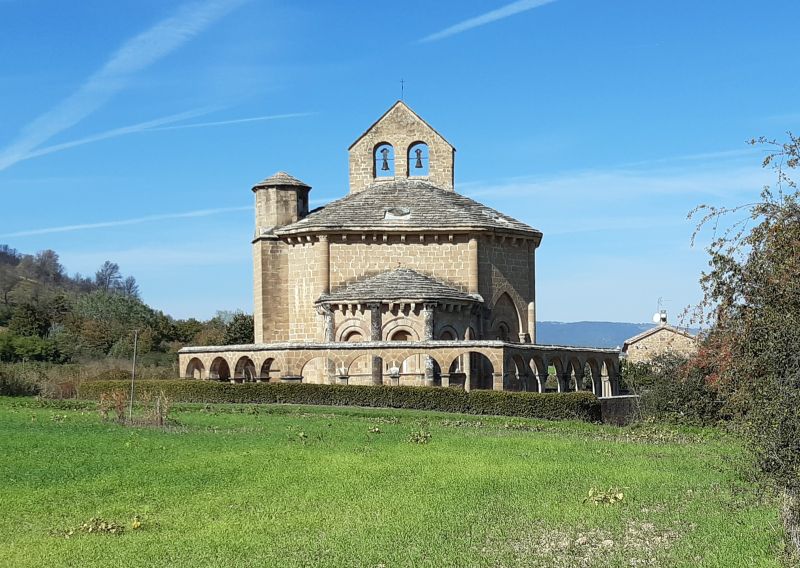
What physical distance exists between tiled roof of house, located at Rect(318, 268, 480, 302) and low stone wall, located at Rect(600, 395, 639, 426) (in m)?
7.63

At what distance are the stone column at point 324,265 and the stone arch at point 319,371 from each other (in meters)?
2.83

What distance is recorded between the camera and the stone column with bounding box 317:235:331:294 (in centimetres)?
4488

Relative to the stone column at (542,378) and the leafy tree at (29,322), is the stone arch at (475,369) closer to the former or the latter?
the stone column at (542,378)

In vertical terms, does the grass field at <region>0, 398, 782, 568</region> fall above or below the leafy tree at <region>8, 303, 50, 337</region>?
below

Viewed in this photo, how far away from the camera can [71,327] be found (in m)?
69.3

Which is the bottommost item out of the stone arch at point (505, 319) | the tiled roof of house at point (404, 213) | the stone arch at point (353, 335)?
the stone arch at point (353, 335)

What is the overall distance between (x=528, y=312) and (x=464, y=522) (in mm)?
33609

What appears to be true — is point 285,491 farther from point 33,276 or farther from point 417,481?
point 33,276

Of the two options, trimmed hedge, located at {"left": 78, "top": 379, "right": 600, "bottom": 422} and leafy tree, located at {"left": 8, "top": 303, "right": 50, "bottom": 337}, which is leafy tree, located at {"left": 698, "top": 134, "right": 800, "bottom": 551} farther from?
leafy tree, located at {"left": 8, "top": 303, "right": 50, "bottom": 337}

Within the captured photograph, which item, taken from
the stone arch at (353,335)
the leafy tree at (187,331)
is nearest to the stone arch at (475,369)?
the stone arch at (353,335)

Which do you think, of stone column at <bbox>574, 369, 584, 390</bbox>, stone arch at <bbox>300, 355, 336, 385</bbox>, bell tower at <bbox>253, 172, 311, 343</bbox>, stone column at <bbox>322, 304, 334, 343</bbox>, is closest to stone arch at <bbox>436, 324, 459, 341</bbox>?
stone column at <bbox>322, 304, 334, 343</bbox>

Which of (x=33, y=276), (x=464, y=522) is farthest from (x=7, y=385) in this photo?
(x=33, y=276)

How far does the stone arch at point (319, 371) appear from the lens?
41500 millimetres

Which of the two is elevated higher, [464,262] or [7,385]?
[464,262]
